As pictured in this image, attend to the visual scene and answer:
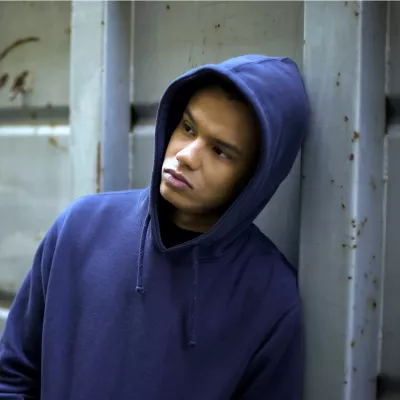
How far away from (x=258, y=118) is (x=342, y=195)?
25cm

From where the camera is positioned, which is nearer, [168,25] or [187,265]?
[187,265]

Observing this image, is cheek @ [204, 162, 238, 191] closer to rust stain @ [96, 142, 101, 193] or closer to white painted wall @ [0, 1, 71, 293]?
rust stain @ [96, 142, 101, 193]

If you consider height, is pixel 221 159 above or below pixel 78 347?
above

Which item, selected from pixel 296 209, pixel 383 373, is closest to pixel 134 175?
pixel 296 209

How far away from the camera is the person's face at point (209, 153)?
88 cm

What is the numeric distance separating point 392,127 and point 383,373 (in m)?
0.51

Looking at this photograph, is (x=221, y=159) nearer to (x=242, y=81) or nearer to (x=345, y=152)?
(x=242, y=81)

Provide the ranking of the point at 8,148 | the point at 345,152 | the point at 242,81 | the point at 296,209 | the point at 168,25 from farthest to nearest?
1. the point at 8,148
2. the point at 168,25
3. the point at 296,209
4. the point at 345,152
5. the point at 242,81

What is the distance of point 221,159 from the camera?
35.5 inches

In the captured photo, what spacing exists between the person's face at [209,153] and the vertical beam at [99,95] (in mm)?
342

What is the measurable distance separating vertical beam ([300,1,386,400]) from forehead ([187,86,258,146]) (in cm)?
18

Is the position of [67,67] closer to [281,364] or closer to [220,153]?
[220,153]

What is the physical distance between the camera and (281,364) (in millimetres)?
949

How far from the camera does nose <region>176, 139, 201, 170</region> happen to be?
87 centimetres
